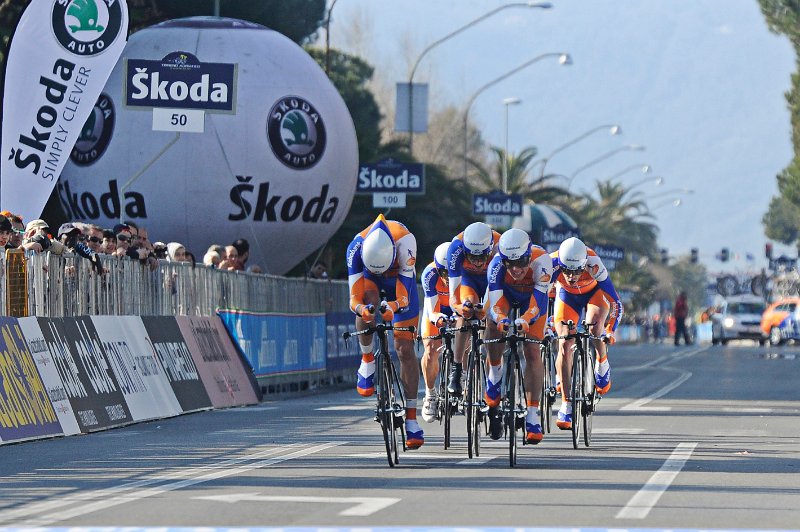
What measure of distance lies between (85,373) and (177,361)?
3277mm

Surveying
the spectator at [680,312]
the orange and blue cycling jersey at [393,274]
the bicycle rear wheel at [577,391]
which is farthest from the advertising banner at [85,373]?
the spectator at [680,312]

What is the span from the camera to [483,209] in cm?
4856

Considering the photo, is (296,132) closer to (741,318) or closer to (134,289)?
(134,289)

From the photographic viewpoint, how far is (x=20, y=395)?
1677 centimetres

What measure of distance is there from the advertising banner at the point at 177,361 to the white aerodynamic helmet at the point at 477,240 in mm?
6741

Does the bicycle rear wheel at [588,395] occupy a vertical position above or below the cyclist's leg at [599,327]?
below

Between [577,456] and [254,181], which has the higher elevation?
[254,181]

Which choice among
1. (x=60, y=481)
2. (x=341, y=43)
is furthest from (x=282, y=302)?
(x=341, y=43)

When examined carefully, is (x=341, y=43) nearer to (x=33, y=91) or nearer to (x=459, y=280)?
(x=33, y=91)

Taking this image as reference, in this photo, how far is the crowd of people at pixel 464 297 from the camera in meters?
14.4

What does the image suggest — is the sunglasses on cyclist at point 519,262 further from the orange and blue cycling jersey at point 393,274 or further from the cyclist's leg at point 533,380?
the orange and blue cycling jersey at point 393,274

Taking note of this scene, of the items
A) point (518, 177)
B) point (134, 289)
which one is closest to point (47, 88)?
point (134, 289)

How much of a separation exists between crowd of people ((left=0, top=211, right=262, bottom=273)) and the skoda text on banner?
1625 mm

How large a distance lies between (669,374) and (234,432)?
18372mm
